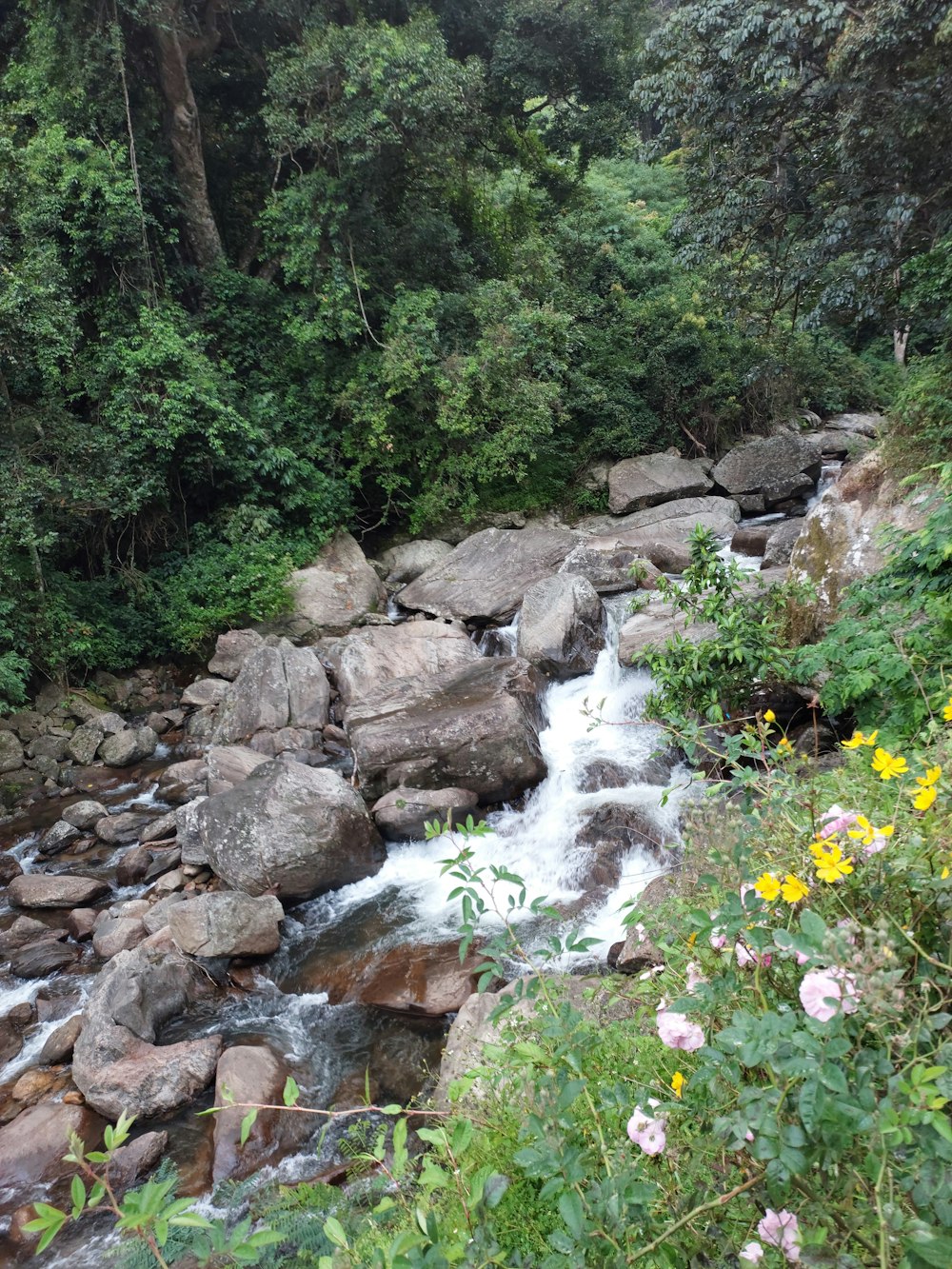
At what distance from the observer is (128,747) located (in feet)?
30.6

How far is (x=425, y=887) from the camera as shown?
253 inches

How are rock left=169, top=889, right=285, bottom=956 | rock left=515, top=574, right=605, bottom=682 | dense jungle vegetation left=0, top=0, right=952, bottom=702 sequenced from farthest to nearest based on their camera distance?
rock left=515, top=574, right=605, bottom=682 < dense jungle vegetation left=0, top=0, right=952, bottom=702 < rock left=169, top=889, right=285, bottom=956

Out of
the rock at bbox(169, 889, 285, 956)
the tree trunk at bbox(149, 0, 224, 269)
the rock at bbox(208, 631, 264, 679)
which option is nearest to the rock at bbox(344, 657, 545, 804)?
the rock at bbox(169, 889, 285, 956)

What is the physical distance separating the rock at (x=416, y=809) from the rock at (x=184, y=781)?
2353mm

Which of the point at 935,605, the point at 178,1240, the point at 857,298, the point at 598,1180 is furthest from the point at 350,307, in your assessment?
the point at 598,1180

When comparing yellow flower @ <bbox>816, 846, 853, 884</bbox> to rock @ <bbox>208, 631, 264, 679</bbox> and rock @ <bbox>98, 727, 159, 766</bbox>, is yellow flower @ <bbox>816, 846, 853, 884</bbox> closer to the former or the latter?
rock @ <bbox>98, 727, 159, 766</bbox>

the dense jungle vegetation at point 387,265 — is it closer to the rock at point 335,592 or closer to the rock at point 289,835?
the rock at point 335,592

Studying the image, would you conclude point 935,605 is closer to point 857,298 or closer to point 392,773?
point 392,773

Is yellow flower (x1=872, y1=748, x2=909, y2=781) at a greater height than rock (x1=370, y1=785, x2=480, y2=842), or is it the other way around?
yellow flower (x1=872, y1=748, x2=909, y2=781)

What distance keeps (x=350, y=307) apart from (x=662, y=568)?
6251 millimetres

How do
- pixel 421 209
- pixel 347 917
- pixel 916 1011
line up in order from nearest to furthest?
pixel 916 1011 < pixel 347 917 < pixel 421 209

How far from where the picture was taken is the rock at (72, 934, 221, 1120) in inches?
178

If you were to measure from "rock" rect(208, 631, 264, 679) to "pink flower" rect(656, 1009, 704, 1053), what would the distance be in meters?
9.82

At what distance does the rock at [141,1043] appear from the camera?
453 centimetres
